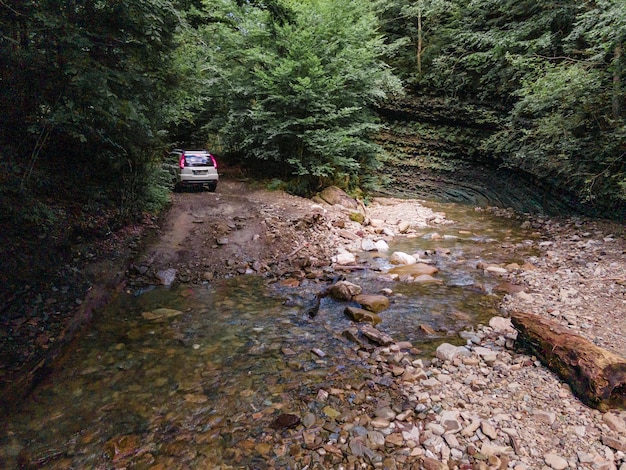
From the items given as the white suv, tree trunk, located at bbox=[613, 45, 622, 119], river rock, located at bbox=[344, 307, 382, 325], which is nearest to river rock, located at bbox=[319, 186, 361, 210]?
the white suv

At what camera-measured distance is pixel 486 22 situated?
13.8m

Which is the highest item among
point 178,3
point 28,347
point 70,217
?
point 178,3

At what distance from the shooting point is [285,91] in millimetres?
11820

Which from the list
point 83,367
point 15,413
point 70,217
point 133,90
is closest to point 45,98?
point 133,90

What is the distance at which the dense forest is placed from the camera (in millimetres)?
4496

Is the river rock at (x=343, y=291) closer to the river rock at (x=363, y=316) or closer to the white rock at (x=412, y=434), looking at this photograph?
the river rock at (x=363, y=316)

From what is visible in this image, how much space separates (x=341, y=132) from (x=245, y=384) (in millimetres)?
9819

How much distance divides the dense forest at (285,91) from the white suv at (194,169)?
1.12m

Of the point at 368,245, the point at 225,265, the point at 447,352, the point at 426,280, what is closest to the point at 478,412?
the point at 447,352

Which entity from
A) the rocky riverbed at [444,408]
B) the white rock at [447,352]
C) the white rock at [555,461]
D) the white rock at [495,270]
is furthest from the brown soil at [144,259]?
the white rock at [555,461]

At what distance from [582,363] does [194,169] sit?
1094 centimetres

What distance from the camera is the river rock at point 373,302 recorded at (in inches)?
221

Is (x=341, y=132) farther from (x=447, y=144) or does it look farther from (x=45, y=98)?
(x=45, y=98)

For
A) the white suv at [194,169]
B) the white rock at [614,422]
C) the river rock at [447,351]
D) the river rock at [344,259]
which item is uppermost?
the white suv at [194,169]
